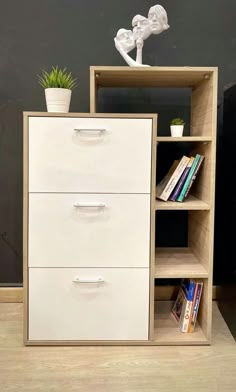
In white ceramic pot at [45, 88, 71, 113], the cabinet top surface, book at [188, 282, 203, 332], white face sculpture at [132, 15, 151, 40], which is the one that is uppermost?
white face sculpture at [132, 15, 151, 40]

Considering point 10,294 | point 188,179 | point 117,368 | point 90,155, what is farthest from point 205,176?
point 10,294

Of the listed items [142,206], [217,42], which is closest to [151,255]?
[142,206]

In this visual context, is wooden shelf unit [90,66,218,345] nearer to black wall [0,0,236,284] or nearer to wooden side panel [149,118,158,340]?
wooden side panel [149,118,158,340]

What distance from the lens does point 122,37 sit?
162 cm

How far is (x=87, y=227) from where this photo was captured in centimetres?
150

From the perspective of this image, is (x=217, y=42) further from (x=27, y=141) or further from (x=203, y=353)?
(x=203, y=353)

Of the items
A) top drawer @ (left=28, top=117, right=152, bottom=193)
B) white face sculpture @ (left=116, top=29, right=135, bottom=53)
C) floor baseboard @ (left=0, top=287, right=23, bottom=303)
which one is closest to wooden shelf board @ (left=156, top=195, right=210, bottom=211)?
top drawer @ (left=28, top=117, right=152, bottom=193)

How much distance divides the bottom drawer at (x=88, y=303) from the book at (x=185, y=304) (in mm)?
200

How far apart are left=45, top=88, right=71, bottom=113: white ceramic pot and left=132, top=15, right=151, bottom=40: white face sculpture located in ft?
1.34

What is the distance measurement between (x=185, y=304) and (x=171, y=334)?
14 centimetres

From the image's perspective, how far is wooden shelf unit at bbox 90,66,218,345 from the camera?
1524mm

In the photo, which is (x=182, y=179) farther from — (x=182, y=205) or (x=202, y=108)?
(x=202, y=108)

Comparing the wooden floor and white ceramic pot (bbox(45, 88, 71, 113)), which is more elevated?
white ceramic pot (bbox(45, 88, 71, 113))

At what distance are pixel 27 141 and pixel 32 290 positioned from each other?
23.9 inches
